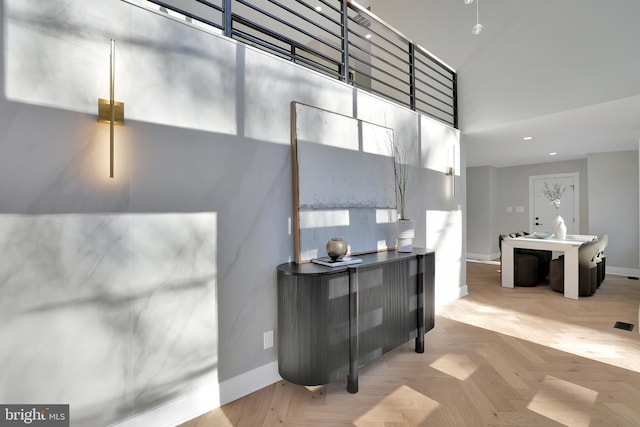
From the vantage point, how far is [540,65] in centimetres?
361

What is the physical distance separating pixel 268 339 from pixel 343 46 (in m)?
2.68

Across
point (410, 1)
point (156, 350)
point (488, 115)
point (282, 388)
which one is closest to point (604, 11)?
point (488, 115)

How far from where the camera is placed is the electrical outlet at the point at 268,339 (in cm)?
215

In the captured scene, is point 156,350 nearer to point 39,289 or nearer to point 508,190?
point 39,289

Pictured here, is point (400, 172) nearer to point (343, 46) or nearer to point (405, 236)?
point (405, 236)

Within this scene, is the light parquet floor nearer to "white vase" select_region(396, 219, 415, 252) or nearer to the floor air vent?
the floor air vent

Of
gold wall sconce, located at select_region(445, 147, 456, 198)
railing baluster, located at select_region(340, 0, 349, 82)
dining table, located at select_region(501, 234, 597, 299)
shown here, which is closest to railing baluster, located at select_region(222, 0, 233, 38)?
railing baluster, located at select_region(340, 0, 349, 82)

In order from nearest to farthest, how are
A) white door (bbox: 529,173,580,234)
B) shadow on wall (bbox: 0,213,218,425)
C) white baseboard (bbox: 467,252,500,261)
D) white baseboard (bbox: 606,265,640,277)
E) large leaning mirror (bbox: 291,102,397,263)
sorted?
shadow on wall (bbox: 0,213,218,425)
large leaning mirror (bbox: 291,102,397,263)
white baseboard (bbox: 606,265,640,277)
white door (bbox: 529,173,580,234)
white baseboard (bbox: 467,252,500,261)

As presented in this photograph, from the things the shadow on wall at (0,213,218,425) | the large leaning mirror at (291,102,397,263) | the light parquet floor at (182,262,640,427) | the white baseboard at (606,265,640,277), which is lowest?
the light parquet floor at (182,262,640,427)

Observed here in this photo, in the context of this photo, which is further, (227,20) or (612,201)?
(612,201)

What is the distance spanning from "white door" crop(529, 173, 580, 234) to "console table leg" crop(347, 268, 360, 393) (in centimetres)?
692

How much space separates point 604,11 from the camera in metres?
3.20

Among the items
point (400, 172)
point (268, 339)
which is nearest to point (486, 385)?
point (268, 339)

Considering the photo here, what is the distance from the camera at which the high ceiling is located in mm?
3182
